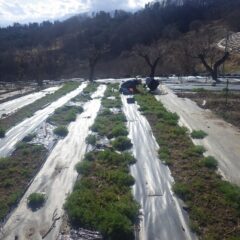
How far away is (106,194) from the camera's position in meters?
6.88

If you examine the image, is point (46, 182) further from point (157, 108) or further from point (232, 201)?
point (157, 108)

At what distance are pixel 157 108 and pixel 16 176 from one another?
33.3 ft

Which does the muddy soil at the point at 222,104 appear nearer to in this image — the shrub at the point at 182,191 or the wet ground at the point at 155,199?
the wet ground at the point at 155,199

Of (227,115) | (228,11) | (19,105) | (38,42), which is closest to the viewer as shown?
(227,115)

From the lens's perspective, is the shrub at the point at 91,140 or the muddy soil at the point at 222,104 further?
the muddy soil at the point at 222,104

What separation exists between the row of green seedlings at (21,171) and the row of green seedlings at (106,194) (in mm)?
893

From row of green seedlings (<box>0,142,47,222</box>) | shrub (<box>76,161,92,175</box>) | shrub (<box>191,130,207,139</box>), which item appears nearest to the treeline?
shrub (<box>191,130,207,139</box>)

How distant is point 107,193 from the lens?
6910 mm

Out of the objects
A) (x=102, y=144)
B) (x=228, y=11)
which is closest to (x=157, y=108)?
(x=102, y=144)

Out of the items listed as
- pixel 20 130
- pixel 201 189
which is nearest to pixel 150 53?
pixel 20 130

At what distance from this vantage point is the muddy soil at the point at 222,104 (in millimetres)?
14761

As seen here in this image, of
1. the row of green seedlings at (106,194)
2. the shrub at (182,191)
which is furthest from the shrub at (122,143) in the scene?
the shrub at (182,191)

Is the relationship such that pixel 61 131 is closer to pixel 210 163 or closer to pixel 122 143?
pixel 122 143

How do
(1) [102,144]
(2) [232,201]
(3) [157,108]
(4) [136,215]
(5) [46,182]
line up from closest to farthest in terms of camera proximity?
(4) [136,215]
(2) [232,201]
(5) [46,182]
(1) [102,144]
(3) [157,108]
